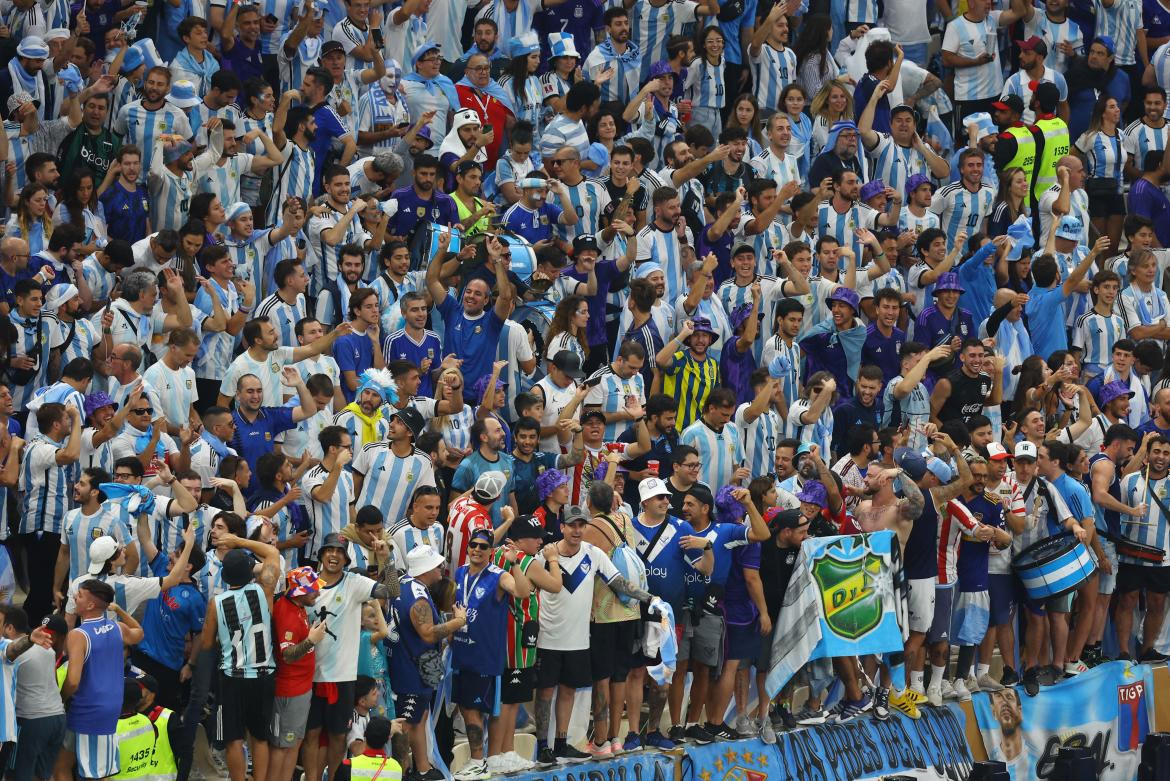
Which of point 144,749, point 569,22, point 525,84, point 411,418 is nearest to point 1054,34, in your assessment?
point 569,22

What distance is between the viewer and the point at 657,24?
2073 centimetres

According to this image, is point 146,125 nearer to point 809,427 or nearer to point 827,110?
point 809,427

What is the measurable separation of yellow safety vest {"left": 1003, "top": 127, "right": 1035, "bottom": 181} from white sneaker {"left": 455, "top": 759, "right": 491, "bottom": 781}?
1027 centimetres

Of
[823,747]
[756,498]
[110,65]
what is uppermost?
[110,65]

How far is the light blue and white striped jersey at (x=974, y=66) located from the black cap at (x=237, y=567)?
40.7ft

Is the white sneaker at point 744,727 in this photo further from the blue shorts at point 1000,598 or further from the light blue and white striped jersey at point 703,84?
the light blue and white striped jersey at point 703,84

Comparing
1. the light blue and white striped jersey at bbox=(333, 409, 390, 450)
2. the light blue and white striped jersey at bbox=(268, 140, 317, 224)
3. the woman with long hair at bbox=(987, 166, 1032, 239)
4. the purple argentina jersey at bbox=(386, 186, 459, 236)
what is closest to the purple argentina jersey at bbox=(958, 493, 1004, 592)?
the light blue and white striped jersey at bbox=(333, 409, 390, 450)

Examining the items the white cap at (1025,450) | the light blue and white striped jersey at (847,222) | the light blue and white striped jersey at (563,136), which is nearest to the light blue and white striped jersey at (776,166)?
the light blue and white striped jersey at (847,222)

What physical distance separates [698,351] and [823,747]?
11.4 ft

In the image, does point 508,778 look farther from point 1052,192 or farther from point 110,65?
point 1052,192

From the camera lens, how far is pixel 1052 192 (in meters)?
20.5

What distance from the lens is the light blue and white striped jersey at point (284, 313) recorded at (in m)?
15.7

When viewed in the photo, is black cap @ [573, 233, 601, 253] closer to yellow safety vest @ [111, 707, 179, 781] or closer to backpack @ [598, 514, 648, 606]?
backpack @ [598, 514, 648, 606]

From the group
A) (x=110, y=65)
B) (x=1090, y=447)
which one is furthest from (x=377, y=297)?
(x=1090, y=447)
